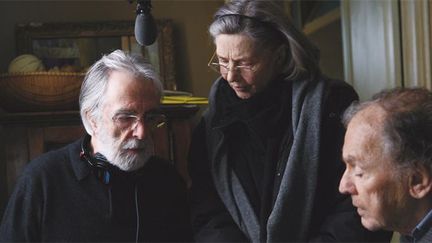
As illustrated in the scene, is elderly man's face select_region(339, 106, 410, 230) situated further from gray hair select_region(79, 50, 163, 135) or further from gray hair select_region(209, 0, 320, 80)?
gray hair select_region(79, 50, 163, 135)

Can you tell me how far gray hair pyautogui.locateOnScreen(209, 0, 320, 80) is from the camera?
171cm

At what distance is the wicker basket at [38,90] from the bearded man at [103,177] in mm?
394

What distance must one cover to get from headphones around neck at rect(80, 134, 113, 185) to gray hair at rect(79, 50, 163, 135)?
0.19ft

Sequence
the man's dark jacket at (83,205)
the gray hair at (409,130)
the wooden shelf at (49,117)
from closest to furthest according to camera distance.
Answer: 1. the gray hair at (409,130)
2. the man's dark jacket at (83,205)
3. the wooden shelf at (49,117)

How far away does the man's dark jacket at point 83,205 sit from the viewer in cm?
161

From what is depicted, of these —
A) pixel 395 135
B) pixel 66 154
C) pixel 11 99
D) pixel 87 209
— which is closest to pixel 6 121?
pixel 11 99

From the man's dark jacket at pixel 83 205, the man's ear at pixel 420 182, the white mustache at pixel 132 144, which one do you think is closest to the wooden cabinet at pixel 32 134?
the man's dark jacket at pixel 83 205

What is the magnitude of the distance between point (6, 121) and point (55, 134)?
0.16 meters

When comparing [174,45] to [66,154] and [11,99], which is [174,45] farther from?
[66,154]

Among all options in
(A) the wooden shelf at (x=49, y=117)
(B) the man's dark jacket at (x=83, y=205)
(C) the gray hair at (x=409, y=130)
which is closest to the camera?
(C) the gray hair at (x=409, y=130)

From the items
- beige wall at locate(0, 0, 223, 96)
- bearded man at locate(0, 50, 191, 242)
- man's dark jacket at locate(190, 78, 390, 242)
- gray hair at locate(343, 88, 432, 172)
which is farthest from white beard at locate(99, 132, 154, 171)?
beige wall at locate(0, 0, 223, 96)

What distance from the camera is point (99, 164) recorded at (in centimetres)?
166

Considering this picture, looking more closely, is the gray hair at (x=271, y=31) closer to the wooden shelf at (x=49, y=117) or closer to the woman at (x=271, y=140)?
the woman at (x=271, y=140)

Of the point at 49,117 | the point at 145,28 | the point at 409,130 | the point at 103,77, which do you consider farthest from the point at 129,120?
the point at 409,130
